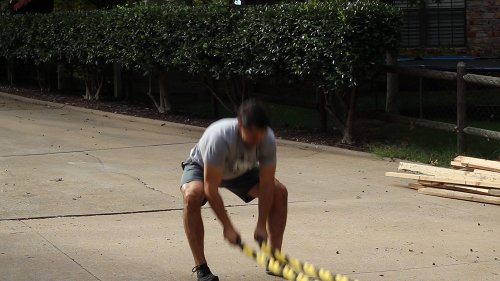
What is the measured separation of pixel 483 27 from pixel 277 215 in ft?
50.4

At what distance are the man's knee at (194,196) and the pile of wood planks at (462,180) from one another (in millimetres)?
4136

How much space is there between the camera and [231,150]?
624cm

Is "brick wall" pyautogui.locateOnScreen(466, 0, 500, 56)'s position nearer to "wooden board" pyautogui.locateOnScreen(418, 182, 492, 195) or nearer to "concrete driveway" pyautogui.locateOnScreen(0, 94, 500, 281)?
"concrete driveway" pyautogui.locateOnScreen(0, 94, 500, 281)

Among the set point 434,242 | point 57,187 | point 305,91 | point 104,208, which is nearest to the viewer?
point 434,242

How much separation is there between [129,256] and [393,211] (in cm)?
297

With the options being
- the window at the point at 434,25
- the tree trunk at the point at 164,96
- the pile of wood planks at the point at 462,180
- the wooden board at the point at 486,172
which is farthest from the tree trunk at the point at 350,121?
the window at the point at 434,25

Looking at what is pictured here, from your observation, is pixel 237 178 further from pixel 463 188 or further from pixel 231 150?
pixel 463 188

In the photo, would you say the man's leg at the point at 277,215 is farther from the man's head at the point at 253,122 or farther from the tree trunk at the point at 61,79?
the tree trunk at the point at 61,79

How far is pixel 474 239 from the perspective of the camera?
808cm

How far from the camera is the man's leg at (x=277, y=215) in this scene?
6676 millimetres

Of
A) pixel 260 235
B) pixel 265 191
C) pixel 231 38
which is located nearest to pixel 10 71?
pixel 231 38

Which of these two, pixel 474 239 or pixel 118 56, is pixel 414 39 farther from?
pixel 474 239

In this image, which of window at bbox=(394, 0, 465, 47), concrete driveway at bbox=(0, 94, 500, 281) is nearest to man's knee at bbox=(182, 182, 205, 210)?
concrete driveway at bbox=(0, 94, 500, 281)

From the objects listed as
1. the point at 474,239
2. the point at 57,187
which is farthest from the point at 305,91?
the point at 474,239
